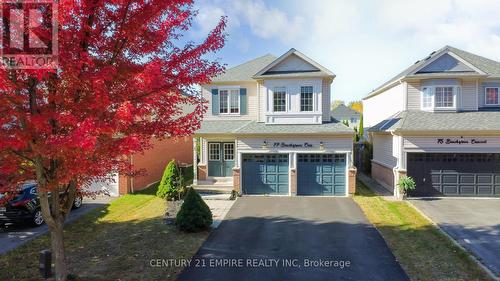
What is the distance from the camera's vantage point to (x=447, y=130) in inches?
704

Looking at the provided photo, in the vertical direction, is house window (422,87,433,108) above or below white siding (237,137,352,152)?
above

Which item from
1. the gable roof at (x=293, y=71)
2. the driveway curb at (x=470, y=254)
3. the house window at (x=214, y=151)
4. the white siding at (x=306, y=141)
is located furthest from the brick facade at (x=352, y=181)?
the house window at (x=214, y=151)

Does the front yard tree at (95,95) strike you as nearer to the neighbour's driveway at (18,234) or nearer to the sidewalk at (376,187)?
the neighbour's driveway at (18,234)

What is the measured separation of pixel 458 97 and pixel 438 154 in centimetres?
417

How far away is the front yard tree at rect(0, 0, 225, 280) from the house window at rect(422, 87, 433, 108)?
56.4ft

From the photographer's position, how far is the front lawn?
9117 mm

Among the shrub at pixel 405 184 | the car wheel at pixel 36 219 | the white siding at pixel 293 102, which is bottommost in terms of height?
the car wheel at pixel 36 219

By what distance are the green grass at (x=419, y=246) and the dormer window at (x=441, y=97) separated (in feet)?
23.5

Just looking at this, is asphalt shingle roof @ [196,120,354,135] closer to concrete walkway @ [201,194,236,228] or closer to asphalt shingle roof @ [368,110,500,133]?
asphalt shingle roof @ [368,110,500,133]

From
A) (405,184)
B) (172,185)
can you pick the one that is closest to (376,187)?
(405,184)

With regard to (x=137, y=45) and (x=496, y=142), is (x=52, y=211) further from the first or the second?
(x=496, y=142)

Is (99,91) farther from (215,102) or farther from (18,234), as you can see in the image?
(215,102)

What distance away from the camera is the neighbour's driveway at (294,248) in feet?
30.0

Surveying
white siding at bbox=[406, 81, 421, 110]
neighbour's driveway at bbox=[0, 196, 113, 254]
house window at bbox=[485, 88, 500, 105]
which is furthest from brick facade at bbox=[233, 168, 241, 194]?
house window at bbox=[485, 88, 500, 105]
